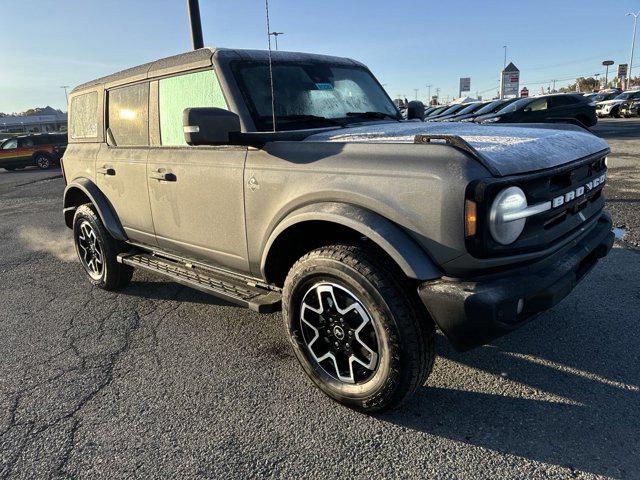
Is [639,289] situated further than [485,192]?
Yes

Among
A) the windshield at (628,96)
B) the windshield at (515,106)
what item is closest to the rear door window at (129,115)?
the windshield at (515,106)

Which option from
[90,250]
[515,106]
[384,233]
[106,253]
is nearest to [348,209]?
[384,233]

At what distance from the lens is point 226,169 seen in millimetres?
2963

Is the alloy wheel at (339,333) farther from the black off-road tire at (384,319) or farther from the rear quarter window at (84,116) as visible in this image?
the rear quarter window at (84,116)

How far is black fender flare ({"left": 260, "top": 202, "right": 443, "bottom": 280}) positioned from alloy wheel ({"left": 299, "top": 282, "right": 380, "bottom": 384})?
35 centimetres

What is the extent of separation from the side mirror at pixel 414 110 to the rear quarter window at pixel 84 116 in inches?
115

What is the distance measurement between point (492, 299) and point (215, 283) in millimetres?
1889

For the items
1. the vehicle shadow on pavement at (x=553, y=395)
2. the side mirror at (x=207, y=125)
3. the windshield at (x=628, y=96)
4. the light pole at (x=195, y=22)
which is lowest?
the vehicle shadow on pavement at (x=553, y=395)

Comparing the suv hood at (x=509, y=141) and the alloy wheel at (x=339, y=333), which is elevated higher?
the suv hood at (x=509, y=141)

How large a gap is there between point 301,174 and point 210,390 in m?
1.38

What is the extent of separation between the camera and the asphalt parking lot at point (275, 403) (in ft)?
7.20

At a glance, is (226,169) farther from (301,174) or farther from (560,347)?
(560,347)

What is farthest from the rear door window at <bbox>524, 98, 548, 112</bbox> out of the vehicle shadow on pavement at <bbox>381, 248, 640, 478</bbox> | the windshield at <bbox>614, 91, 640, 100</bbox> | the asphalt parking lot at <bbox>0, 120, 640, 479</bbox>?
the windshield at <bbox>614, 91, 640, 100</bbox>

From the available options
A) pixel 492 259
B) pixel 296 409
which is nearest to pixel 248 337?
pixel 296 409
